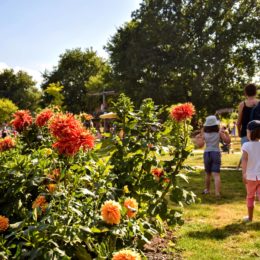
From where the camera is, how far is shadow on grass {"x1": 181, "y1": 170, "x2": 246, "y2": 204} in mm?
7121

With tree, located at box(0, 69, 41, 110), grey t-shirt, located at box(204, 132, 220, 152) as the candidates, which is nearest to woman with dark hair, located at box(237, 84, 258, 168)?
grey t-shirt, located at box(204, 132, 220, 152)

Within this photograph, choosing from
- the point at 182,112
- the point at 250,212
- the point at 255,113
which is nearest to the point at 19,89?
the point at 255,113

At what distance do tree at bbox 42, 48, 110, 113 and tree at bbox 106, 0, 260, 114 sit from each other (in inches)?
887

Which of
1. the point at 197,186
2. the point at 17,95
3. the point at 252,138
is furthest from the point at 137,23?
the point at 17,95

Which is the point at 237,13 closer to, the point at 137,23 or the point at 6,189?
the point at 137,23

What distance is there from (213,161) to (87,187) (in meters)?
4.36

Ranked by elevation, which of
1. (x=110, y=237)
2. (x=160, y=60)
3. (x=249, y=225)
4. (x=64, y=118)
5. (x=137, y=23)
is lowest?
(x=249, y=225)

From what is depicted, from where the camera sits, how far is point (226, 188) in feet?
27.3

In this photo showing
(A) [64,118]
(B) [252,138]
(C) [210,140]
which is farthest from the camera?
(C) [210,140]

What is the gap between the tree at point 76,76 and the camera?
57.5 m

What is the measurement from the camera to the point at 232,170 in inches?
446

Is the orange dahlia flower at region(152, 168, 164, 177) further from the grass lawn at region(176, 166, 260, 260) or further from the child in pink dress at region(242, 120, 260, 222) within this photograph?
the child in pink dress at region(242, 120, 260, 222)

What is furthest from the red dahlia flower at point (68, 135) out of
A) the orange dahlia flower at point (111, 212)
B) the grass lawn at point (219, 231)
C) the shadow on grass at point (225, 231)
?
the shadow on grass at point (225, 231)

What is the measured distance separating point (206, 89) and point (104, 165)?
99.6 feet
